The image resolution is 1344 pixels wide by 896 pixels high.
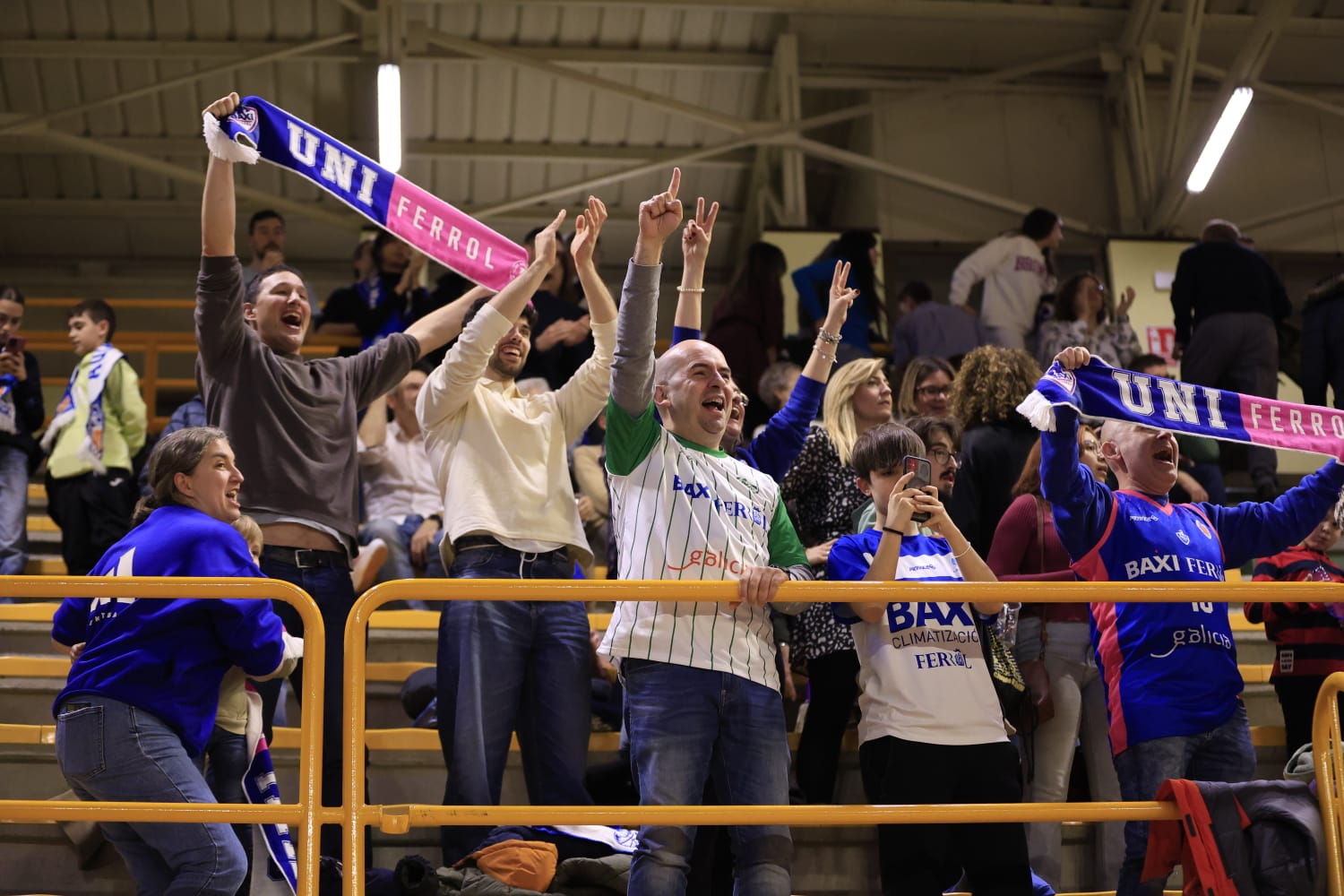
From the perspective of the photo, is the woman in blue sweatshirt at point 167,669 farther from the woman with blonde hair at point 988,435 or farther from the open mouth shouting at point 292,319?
the woman with blonde hair at point 988,435

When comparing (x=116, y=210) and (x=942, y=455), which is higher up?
(x=116, y=210)

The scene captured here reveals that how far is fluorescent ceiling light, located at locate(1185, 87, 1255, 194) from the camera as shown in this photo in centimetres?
1046

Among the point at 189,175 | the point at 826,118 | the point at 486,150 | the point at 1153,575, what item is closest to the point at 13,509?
the point at 1153,575

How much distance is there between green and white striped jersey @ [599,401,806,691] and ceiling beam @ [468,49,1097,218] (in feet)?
26.4

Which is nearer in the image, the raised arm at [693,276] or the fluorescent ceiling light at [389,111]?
the raised arm at [693,276]

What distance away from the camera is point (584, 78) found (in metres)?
11.4

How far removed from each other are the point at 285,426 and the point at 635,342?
53.1 inches

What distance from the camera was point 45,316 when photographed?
45.8 feet

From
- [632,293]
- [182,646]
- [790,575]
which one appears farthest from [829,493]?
[182,646]

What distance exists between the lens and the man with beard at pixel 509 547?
14.0 feet

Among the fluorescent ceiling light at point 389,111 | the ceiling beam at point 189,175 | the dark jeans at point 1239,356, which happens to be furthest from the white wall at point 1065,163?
the ceiling beam at point 189,175

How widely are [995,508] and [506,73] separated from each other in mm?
7989

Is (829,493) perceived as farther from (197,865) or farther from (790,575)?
(197,865)

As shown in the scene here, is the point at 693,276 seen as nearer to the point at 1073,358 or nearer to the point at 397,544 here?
the point at 1073,358
